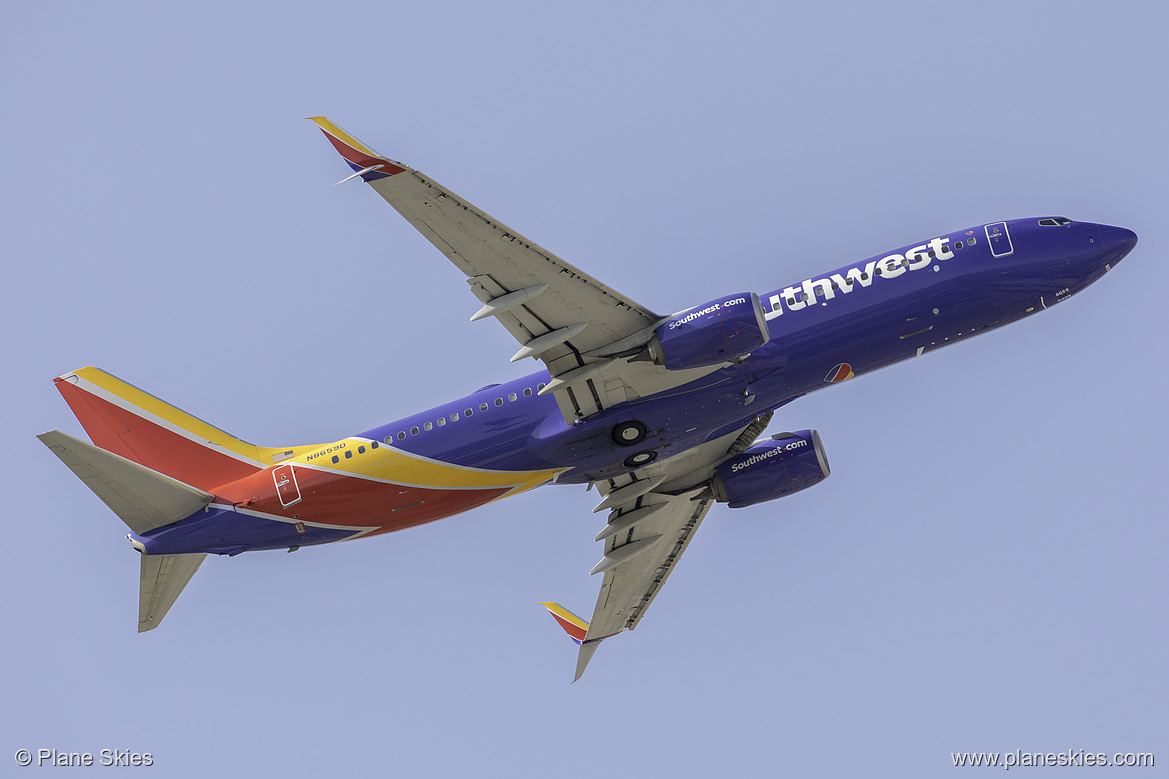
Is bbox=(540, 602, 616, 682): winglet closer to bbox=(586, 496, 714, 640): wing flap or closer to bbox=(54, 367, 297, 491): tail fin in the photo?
bbox=(586, 496, 714, 640): wing flap

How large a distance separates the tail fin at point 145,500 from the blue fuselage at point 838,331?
739 cm

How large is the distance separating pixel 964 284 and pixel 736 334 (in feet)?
25.5

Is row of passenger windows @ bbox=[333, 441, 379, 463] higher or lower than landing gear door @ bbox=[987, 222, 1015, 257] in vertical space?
lower

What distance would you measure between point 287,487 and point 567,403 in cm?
957

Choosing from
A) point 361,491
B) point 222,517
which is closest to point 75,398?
point 222,517

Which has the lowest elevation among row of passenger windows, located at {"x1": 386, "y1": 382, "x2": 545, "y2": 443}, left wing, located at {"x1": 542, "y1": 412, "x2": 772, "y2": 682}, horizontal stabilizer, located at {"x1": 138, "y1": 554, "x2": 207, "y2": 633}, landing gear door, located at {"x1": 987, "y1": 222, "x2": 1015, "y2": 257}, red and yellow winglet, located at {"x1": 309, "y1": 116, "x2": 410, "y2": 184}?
left wing, located at {"x1": 542, "y1": 412, "x2": 772, "y2": 682}

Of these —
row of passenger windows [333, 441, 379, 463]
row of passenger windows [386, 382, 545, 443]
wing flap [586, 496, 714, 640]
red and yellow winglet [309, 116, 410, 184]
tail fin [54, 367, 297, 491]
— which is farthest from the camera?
wing flap [586, 496, 714, 640]

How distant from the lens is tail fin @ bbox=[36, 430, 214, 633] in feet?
109

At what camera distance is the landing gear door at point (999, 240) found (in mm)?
34594

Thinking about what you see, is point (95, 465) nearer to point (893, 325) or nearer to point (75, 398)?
point (75, 398)

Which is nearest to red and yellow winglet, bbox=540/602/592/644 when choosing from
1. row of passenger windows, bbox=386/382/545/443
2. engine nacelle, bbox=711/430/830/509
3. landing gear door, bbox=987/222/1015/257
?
engine nacelle, bbox=711/430/830/509

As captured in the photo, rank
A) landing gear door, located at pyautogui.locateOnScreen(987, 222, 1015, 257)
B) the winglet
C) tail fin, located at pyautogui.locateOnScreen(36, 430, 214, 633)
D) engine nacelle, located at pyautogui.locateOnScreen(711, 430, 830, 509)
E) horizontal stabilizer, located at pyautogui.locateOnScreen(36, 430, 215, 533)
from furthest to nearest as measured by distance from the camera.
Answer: the winglet → engine nacelle, located at pyautogui.locateOnScreen(711, 430, 830, 509) → landing gear door, located at pyautogui.locateOnScreen(987, 222, 1015, 257) → tail fin, located at pyautogui.locateOnScreen(36, 430, 214, 633) → horizontal stabilizer, located at pyautogui.locateOnScreen(36, 430, 215, 533)

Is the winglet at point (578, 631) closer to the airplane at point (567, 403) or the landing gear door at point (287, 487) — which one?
the airplane at point (567, 403)

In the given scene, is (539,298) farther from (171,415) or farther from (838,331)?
(171,415)
